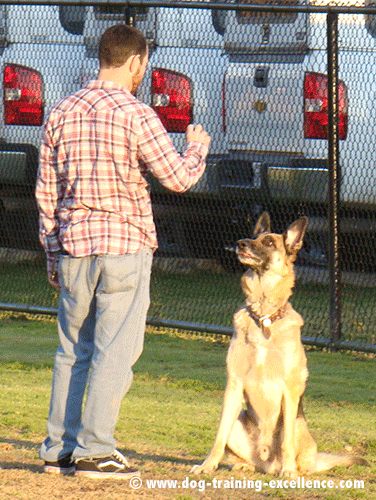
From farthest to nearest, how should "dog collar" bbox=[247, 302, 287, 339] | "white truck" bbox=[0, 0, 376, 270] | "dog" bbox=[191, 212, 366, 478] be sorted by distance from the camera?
"white truck" bbox=[0, 0, 376, 270], "dog collar" bbox=[247, 302, 287, 339], "dog" bbox=[191, 212, 366, 478]

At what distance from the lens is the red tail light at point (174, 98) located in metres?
7.69

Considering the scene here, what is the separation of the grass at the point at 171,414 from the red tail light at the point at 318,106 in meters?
1.69

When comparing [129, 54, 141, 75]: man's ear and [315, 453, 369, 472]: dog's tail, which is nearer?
[129, 54, 141, 75]: man's ear

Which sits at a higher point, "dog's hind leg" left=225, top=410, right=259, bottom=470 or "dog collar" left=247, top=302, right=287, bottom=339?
"dog collar" left=247, top=302, right=287, bottom=339

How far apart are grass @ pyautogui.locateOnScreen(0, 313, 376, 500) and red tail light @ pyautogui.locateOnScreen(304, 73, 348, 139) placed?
169 cm

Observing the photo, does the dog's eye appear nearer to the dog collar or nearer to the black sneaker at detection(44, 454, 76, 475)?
the dog collar

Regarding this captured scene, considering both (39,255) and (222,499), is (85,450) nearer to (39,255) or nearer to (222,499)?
(222,499)

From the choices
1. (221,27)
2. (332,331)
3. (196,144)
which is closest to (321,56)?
(221,27)

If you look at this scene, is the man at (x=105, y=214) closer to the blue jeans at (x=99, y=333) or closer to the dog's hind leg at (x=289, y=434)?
the blue jeans at (x=99, y=333)

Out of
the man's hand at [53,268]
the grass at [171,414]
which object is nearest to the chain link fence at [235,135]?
the grass at [171,414]

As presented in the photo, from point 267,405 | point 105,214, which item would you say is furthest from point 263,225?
point 105,214

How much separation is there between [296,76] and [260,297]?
10.3 feet

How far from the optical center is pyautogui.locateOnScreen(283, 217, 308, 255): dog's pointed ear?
190 inches

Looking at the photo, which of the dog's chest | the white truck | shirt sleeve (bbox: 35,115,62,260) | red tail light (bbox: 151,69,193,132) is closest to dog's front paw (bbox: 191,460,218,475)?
the dog's chest
